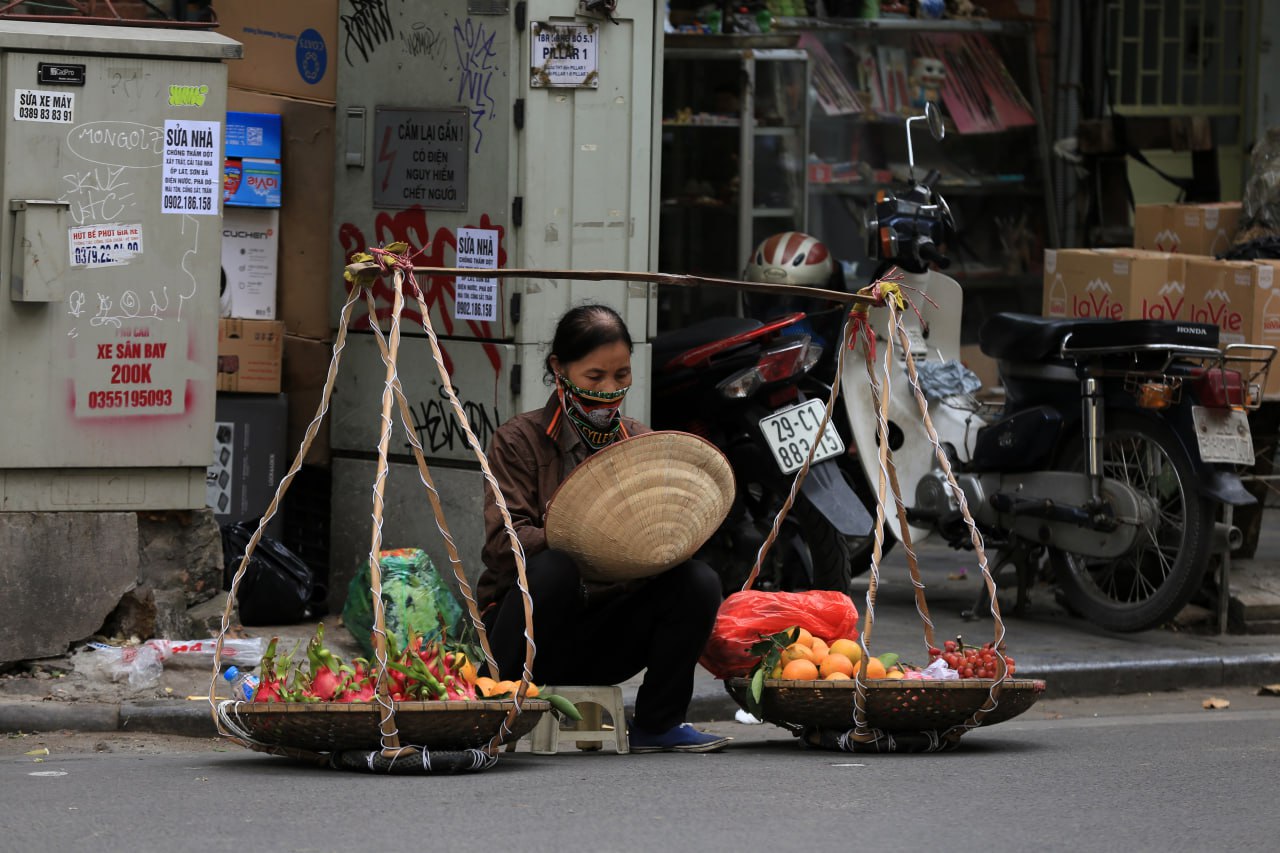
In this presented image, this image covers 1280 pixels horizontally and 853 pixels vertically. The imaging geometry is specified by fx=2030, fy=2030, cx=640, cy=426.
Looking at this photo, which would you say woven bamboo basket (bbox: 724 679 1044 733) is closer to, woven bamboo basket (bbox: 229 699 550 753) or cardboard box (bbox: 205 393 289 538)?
woven bamboo basket (bbox: 229 699 550 753)

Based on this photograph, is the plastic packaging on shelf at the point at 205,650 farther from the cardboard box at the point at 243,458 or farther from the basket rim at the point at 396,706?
the basket rim at the point at 396,706

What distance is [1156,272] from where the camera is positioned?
9.06m

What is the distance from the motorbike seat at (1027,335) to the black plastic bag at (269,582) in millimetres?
3048

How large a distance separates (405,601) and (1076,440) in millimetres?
2899

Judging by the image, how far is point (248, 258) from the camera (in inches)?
330

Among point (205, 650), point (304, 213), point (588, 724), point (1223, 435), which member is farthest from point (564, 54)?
point (1223, 435)

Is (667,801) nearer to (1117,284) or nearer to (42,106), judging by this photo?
(42,106)

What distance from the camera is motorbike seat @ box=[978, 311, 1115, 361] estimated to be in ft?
27.3

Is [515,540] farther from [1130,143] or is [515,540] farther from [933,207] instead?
[1130,143]

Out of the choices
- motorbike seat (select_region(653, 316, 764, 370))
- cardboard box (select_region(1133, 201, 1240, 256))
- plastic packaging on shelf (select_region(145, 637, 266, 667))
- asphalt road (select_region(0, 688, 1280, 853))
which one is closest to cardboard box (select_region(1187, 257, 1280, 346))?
cardboard box (select_region(1133, 201, 1240, 256))

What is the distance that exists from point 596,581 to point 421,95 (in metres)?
2.84

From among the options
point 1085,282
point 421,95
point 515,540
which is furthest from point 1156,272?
point 515,540

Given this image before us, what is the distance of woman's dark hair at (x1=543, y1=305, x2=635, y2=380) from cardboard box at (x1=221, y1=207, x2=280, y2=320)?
2.99 m

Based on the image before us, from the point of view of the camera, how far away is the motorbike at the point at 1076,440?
7.81 meters
